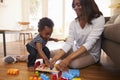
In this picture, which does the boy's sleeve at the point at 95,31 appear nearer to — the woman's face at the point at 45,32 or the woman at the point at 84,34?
the woman at the point at 84,34

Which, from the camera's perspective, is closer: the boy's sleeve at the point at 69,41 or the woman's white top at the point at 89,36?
the woman's white top at the point at 89,36

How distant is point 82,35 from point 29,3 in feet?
16.2

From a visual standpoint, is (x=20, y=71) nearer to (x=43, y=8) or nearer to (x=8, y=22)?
(x=8, y=22)

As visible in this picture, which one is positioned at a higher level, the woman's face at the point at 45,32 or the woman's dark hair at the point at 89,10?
the woman's dark hair at the point at 89,10

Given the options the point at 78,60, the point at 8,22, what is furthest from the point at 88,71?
the point at 8,22

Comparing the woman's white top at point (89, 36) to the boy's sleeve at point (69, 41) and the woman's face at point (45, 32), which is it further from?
the woman's face at point (45, 32)

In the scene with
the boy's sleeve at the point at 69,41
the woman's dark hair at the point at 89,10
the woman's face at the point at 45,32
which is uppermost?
the woman's dark hair at the point at 89,10

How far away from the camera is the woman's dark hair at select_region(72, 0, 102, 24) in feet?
5.06

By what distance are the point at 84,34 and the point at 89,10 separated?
22cm

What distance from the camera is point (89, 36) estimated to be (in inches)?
60.3

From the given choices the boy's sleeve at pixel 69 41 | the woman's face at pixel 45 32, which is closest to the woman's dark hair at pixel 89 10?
the boy's sleeve at pixel 69 41

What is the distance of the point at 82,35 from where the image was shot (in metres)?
1.66

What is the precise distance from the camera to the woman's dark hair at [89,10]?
5.06ft

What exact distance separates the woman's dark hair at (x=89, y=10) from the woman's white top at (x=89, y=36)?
0.04 meters
